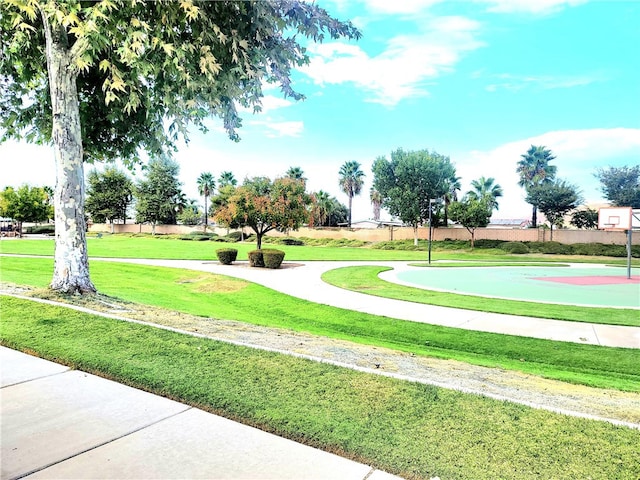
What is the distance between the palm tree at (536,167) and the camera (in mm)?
55312

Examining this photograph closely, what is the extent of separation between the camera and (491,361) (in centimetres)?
764

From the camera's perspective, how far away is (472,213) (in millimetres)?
44406

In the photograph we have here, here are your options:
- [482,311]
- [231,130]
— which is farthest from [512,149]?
[231,130]

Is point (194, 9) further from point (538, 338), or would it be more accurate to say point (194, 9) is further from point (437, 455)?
point (538, 338)

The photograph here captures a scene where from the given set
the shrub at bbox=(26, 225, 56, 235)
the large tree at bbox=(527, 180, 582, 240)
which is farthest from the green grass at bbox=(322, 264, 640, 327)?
the shrub at bbox=(26, 225, 56, 235)

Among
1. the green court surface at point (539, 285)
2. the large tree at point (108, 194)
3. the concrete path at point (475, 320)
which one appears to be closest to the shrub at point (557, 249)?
the green court surface at point (539, 285)

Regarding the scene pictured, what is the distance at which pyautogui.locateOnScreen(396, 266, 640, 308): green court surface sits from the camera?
14.7 meters

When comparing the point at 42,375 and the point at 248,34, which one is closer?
the point at 42,375

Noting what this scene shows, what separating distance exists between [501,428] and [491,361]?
184 inches

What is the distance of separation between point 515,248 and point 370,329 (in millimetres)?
36261

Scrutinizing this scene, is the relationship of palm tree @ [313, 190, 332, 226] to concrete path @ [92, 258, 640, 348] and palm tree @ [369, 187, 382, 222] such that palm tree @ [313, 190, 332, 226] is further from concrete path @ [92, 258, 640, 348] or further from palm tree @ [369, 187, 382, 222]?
concrete path @ [92, 258, 640, 348]

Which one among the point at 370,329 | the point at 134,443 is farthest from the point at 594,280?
the point at 134,443

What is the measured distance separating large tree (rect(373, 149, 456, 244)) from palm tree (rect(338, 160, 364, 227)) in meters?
23.4

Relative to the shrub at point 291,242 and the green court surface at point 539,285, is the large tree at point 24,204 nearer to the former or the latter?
the shrub at point 291,242
